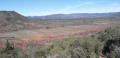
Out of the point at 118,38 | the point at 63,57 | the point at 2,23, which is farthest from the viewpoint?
the point at 2,23

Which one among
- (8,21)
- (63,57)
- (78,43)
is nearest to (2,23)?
(8,21)

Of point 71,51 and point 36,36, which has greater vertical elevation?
point 71,51

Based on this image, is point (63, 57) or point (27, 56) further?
point (27, 56)

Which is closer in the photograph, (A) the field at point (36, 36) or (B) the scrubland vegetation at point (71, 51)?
(B) the scrubland vegetation at point (71, 51)

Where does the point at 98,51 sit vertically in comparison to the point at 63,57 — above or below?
below

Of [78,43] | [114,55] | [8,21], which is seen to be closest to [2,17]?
[8,21]

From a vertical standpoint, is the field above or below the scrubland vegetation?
below

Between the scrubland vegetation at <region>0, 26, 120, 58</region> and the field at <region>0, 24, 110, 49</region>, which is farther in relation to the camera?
the field at <region>0, 24, 110, 49</region>

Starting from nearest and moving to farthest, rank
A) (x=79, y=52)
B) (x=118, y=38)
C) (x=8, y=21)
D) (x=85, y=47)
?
(x=79, y=52)
(x=85, y=47)
(x=118, y=38)
(x=8, y=21)

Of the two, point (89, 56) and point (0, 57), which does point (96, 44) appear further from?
point (0, 57)

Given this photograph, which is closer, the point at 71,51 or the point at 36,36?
the point at 71,51

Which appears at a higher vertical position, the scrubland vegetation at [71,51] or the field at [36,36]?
the scrubland vegetation at [71,51]
